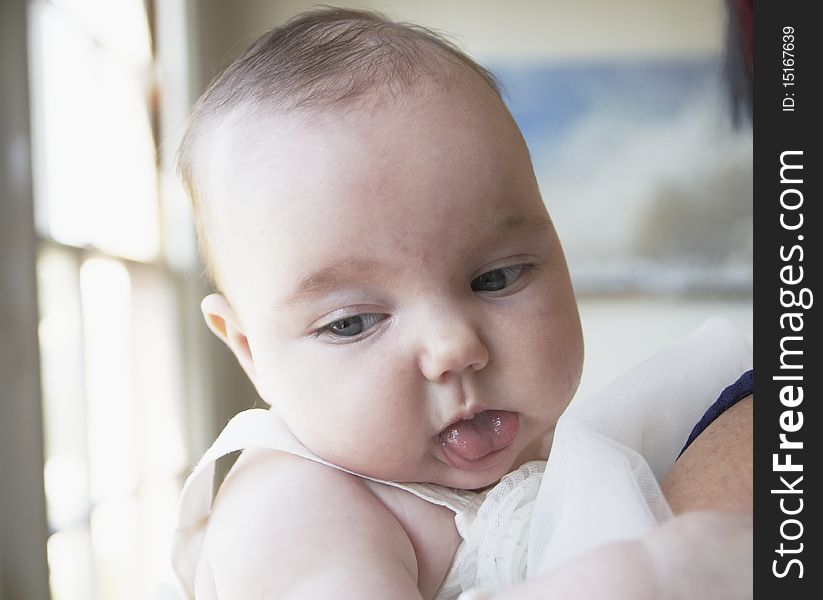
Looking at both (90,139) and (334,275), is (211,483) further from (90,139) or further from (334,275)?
(90,139)

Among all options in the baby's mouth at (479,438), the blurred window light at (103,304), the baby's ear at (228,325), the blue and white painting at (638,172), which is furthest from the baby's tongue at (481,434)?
the blue and white painting at (638,172)

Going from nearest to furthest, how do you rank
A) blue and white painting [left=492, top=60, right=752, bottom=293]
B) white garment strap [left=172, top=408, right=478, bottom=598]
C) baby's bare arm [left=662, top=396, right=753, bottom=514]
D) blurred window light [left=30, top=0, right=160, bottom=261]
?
baby's bare arm [left=662, top=396, right=753, bottom=514]
white garment strap [left=172, top=408, right=478, bottom=598]
blurred window light [left=30, top=0, right=160, bottom=261]
blue and white painting [left=492, top=60, right=752, bottom=293]

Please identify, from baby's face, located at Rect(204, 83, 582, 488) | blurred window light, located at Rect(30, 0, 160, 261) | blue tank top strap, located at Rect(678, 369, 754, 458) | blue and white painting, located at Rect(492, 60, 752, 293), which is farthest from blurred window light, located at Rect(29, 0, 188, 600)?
blue and white painting, located at Rect(492, 60, 752, 293)

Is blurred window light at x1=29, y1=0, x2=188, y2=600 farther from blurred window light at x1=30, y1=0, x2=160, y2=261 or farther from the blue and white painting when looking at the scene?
the blue and white painting

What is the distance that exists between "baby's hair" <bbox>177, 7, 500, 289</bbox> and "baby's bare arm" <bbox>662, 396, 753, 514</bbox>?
18 centimetres

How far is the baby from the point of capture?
0.32 metres

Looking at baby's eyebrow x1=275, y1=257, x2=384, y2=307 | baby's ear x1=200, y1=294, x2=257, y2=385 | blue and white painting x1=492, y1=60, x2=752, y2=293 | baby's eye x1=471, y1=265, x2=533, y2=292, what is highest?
baby's eyebrow x1=275, y1=257, x2=384, y2=307

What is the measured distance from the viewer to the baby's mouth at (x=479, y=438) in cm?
34

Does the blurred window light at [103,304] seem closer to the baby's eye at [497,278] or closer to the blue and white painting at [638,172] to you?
the baby's eye at [497,278]

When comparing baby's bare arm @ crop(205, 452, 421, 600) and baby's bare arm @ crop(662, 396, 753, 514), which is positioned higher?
baby's bare arm @ crop(662, 396, 753, 514)

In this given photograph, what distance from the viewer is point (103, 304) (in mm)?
1079

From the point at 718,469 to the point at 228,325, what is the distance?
248mm

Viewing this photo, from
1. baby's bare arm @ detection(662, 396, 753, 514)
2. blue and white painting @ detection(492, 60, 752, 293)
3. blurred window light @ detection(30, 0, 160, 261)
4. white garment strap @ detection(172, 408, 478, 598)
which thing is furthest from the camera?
blue and white painting @ detection(492, 60, 752, 293)

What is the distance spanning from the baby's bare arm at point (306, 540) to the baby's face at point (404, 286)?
0.02 m
